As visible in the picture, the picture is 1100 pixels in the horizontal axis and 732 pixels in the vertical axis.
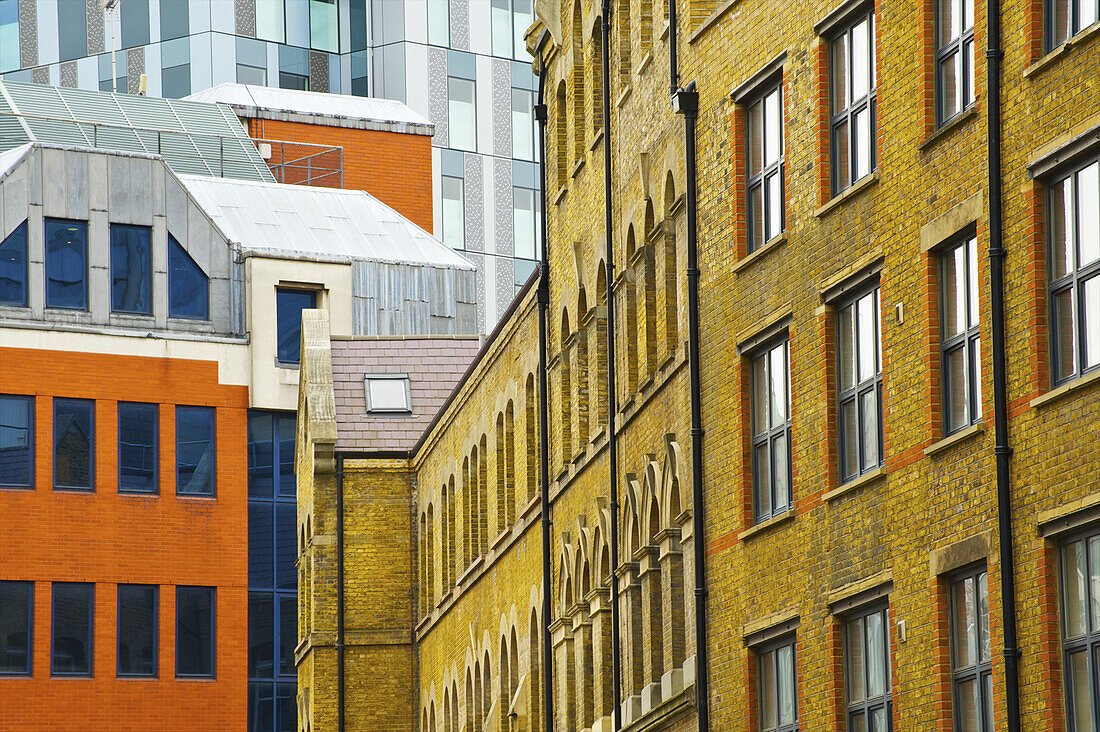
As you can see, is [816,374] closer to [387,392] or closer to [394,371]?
[387,392]

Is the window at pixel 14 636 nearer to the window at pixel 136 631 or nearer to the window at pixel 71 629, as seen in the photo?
the window at pixel 71 629

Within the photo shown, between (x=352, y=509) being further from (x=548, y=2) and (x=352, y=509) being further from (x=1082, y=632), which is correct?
(x=1082, y=632)

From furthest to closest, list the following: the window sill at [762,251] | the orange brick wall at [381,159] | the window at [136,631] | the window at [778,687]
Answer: the orange brick wall at [381,159] → the window at [136,631] → the window sill at [762,251] → the window at [778,687]

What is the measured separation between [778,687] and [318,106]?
5916 centimetres

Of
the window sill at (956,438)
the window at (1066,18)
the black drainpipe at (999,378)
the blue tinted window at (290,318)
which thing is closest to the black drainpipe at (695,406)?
the window sill at (956,438)

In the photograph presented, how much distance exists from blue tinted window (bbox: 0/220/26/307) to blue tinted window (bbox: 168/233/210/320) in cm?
429

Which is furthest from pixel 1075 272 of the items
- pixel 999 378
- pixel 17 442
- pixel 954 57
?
pixel 17 442

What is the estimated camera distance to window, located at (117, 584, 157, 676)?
194ft

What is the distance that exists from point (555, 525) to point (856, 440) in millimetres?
14616

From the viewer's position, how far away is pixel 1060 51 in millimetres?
17062

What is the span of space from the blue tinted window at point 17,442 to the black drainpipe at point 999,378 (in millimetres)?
44134

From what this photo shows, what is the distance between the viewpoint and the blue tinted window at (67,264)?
59875mm

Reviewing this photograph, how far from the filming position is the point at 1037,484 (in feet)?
57.2

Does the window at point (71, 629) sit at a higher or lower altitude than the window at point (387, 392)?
lower
